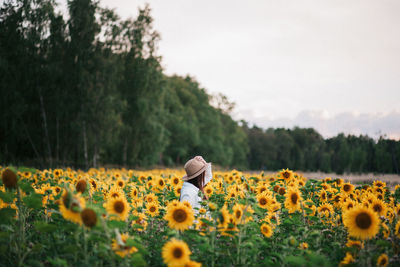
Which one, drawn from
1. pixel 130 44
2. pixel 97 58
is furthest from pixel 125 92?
pixel 97 58

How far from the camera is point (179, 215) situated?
9.14ft

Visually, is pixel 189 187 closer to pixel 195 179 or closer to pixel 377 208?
pixel 195 179

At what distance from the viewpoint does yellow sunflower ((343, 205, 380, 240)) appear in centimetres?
270

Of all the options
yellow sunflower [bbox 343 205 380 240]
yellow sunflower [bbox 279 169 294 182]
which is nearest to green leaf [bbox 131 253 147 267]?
yellow sunflower [bbox 343 205 380 240]

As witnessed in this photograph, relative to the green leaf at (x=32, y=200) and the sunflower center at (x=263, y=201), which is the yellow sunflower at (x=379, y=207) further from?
the green leaf at (x=32, y=200)

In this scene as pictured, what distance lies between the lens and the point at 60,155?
63.1 ft

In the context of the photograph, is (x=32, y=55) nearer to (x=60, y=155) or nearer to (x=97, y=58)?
(x=97, y=58)

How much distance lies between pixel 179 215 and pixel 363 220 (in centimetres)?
172

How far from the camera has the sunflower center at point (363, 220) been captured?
2719 mm

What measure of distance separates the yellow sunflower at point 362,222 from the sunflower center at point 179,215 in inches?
61.5

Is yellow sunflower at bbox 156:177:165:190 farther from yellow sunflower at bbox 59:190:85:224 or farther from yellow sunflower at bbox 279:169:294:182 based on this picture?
yellow sunflower at bbox 59:190:85:224

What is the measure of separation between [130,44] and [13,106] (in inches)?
435

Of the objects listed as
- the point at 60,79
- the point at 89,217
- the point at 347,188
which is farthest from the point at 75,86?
the point at 89,217

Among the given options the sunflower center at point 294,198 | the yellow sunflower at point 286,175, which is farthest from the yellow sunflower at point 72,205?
the yellow sunflower at point 286,175
